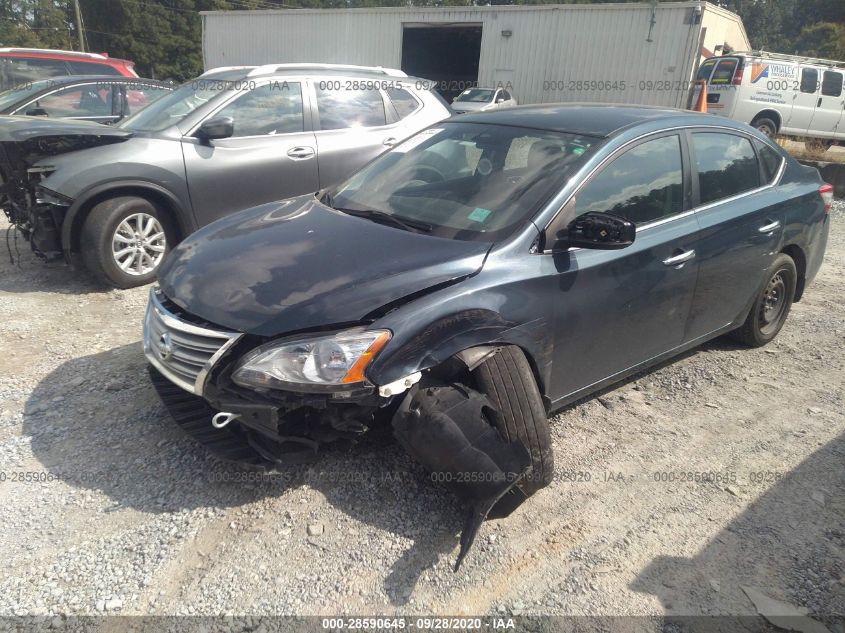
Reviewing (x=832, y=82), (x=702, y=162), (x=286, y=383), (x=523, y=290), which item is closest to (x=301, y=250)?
(x=286, y=383)

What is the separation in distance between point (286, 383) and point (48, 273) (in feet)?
14.3

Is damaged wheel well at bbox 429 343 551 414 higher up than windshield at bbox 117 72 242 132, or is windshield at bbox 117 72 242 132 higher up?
windshield at bbox 117 72 242 132

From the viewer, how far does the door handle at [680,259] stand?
348 centimetres

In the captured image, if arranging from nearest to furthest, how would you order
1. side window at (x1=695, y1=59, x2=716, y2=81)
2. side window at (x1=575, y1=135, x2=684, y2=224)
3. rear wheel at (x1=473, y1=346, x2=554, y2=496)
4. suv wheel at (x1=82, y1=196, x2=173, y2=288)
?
1. rear wheel at (x1=473, y1=346, x2=554, y2=496)
2. side window at (x1=575, y1=135, x2=684, y2=224)
3. suv wheel at (x1=82, y1=196, x2=173, y2=288)
4. side window at (x1=695, y1=59, x2=716, y2=81)

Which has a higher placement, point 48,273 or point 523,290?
point 523,290

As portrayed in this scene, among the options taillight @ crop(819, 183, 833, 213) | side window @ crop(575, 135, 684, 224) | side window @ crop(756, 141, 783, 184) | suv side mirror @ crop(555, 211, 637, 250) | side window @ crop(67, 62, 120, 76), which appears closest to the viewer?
suv side mirror @ crop(555, 211, 637, 250)

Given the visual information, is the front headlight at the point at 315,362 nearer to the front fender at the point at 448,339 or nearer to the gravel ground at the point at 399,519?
the front fender at the point at 448,339

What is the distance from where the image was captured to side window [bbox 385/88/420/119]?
22.0 feet

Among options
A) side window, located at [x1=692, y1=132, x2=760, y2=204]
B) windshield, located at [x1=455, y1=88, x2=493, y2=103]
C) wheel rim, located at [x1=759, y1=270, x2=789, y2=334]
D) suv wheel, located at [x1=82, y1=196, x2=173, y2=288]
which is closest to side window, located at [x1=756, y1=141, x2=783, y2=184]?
side window, located at [x1=692, y1=132, x2=760, y2=204]

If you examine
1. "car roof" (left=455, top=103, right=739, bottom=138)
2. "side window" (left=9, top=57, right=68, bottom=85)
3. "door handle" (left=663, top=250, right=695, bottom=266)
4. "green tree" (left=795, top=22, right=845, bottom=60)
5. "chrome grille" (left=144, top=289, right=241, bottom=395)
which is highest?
"green tree" (left=795, top=22, right=845, bottom=60)

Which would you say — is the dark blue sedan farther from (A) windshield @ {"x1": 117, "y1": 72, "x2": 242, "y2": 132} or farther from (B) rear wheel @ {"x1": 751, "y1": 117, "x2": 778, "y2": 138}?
(B) rear wheel @ {"x1": 751, "y1": 117, "x2": 778, "y2": 138}

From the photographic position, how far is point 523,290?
2.89m

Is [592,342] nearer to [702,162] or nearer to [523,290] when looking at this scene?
[523,290]

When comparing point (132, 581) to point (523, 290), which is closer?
point (132, 581)
